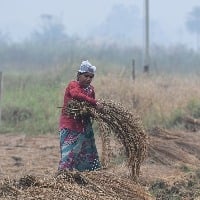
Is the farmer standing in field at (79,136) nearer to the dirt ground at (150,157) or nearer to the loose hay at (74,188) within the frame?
the dirt ground at (150,157)

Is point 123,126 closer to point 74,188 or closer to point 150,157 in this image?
point 74,188

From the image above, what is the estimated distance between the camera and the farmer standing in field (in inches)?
286

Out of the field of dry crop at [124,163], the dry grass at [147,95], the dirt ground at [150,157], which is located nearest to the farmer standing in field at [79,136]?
the field of dry crop at [124,163]

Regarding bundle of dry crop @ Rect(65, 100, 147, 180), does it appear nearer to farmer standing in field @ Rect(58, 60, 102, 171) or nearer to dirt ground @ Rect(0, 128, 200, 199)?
farmer standing in field @ Rect(58, 60, 102, 171)

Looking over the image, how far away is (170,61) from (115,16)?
103625mm

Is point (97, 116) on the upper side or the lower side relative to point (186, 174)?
upper

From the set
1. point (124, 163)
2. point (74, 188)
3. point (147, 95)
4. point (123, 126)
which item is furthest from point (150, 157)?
point (147, 95)

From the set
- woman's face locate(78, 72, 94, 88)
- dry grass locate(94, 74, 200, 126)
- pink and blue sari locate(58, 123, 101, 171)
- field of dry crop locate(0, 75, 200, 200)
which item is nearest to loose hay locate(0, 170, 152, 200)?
field of dry crop locate(0, 75, 200, 200)

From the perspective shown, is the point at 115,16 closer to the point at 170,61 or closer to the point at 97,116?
the point at 170,61

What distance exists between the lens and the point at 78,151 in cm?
731

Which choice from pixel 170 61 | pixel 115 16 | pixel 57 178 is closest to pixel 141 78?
pixel 57 178

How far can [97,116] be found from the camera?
7.12m

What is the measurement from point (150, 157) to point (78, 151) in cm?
379

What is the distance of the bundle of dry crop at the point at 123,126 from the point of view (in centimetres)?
719
